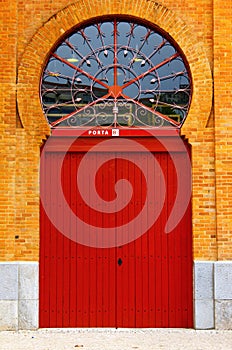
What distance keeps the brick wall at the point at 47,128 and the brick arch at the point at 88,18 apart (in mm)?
17

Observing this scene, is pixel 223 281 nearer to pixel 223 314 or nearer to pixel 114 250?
pixel 223 314

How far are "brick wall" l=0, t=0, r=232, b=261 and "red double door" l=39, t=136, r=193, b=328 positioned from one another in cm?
33

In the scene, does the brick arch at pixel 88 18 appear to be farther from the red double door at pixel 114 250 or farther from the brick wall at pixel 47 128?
the red double door at pixel 114 250

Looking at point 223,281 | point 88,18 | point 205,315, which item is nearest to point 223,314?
point 205,315

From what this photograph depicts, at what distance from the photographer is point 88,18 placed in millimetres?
9938

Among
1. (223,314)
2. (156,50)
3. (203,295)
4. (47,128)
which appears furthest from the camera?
(156,50)

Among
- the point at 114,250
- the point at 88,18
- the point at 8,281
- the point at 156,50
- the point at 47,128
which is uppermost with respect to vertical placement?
the point at 88,18

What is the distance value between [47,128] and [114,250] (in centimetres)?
242

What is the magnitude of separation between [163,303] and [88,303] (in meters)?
1.30

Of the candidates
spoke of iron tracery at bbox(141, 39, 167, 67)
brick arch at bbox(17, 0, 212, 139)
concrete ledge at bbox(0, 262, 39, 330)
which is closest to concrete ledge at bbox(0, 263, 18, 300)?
concrete ledge at bbox(0, 262, 39, 330)

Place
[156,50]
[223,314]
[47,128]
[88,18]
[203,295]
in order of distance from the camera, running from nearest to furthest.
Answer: [223,314]
[203,295]
[47,128]
[88,18]
[156,50]

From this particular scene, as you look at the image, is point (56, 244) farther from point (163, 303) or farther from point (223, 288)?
point (223, 288)

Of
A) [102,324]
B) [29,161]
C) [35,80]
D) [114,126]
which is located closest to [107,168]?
[114,126]

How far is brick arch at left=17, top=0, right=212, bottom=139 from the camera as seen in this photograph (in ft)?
32.0
